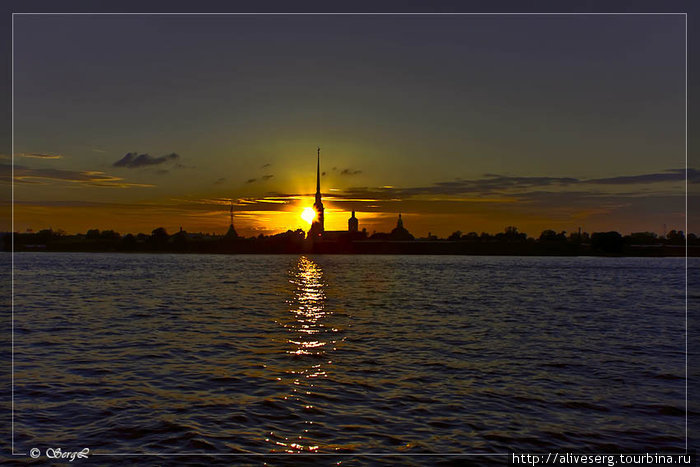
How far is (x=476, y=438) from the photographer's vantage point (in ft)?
45.3

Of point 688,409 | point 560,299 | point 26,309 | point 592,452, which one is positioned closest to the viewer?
point 592,452

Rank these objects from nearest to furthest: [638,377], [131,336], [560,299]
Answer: [638,377] → [131,336] → [560,299]

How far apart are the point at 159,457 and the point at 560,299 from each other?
56.7 metres

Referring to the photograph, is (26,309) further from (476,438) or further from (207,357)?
(476,438)

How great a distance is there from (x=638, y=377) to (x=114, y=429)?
19.6 metres

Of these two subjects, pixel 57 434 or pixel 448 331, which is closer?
pixel 57 434

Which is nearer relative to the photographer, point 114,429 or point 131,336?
point 114,429

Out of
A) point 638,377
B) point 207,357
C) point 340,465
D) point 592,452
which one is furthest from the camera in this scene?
point 207,357

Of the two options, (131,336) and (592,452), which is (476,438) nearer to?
(592,452)

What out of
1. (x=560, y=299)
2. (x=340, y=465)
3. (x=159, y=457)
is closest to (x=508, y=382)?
(x=340, y=465)

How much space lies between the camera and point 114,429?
14102 millimetres

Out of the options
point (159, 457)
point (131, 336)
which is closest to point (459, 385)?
point (159, 457)

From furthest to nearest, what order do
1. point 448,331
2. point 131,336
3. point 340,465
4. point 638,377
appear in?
point 448,331 < point 131,336 < point 638,377 < point 340,465

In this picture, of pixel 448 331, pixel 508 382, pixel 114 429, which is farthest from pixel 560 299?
pixel 114 429
